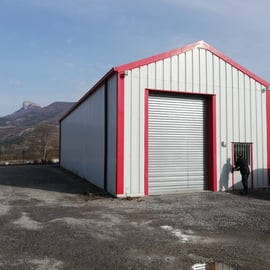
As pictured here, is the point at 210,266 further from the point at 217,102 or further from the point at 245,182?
the point at 217,102

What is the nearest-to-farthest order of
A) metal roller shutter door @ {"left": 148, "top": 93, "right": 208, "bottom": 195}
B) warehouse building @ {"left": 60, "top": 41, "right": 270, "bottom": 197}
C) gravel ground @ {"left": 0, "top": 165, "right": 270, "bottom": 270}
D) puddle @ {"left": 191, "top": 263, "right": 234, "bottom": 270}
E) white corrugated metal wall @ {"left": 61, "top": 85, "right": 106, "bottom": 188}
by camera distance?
1. puddle @ {"left": 191, "top": 263, "right": 234, "bottom": 270}
2. gravel ground @ {"left": 0, "top": 165, "right": 270, "bottom": 270}
3. warehouse building @ {"left": 60, "top": 41, "right": 270, "bottom": 197}
4. metal roller shutter door @ {"left": 148, "top": 93, "right": 208, "bottom": 195}
5. white corrugated metal wall @ {"left": 61, "top": 85, "right": 106, "bottom": 188}

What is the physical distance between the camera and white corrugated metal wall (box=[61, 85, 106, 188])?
40.3 ft

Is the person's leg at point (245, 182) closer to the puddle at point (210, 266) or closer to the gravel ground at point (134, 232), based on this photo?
the gravel ground at point (134, 232)

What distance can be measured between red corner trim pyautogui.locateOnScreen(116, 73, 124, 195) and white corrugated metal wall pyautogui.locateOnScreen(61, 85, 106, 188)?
192 centimetres

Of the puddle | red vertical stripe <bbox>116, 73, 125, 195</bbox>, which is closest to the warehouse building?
red vertical stripe <bbox>116, 73, 125, 195</bbox>

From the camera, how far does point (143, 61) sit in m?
10.5

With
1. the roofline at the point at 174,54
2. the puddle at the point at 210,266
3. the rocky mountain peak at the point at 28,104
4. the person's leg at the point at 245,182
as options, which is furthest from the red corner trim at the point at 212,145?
the rocky mountain peak at the point at 28,104

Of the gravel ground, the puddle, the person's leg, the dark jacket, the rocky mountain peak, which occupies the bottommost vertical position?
the puddle

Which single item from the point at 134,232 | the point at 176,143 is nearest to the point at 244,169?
the point at 176,143

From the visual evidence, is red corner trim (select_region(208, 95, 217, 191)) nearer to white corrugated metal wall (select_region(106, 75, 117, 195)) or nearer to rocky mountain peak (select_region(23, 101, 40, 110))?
white corrugated metal wall (select_region(106, 75, 117, 195))

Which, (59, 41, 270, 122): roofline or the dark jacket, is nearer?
(59, 41, 270, 122): roofline

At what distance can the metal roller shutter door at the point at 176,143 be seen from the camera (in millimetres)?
10922

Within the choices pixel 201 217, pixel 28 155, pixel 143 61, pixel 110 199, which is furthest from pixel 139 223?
pixel 28 155

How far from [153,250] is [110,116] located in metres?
6.67
